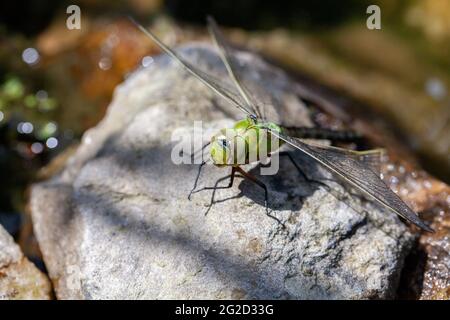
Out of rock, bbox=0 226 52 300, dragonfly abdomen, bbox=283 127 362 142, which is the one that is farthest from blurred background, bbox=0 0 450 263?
dragonfly abdomen, bbox=283 127 362 142

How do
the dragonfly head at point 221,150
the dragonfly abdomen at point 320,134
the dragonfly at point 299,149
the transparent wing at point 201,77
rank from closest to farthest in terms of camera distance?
the dragonfly at point 299,149
the dragonfly head at point 221,150
the transparent wing at point 201,77
the dragonfly abdomen at point 320,134

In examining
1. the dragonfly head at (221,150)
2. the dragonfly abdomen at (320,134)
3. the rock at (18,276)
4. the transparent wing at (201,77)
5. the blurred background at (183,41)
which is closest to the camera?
the dragonfly head at (221,150)

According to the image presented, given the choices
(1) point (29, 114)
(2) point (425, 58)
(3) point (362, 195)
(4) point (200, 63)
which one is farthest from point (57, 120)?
(2) point (425, 58)

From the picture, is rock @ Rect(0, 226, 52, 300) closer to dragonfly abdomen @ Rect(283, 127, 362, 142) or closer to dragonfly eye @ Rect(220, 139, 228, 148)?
dragonfly eye @ Rect(220, 139, 228, 148)

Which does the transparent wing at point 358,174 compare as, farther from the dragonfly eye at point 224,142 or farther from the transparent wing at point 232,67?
the transparent wing at point 232,67

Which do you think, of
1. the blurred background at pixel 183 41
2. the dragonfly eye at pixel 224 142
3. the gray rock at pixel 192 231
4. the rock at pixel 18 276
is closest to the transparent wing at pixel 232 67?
the gray rock at pixel 192 231

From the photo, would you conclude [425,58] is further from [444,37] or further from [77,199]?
[77,199]

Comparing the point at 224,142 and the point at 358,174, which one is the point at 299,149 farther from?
the point at 224,142
